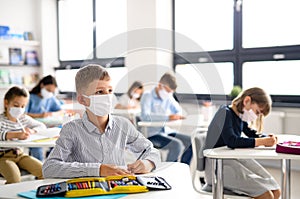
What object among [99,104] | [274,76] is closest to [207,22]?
[274,76]

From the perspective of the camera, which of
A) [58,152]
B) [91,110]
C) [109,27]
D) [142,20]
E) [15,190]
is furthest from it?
[109,27]

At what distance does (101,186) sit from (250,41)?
13.7ft

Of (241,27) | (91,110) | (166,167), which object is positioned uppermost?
(241,27)

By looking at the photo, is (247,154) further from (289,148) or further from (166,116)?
(166,116)

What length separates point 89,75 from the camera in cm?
175

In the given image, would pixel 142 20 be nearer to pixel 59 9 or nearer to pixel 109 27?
pixel 109 27

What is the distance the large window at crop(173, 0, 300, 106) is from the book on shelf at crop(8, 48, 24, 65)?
121 inches

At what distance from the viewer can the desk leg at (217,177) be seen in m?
2.13

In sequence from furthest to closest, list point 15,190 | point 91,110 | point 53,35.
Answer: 1. point 53,35
2. point 91,110
3. point 15,190

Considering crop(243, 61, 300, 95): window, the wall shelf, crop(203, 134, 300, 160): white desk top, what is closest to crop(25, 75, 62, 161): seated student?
the wall shelf

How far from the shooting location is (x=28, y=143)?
8.80ft

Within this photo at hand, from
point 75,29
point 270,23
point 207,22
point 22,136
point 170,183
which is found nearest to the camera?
point 170,183

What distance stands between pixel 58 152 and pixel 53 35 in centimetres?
634

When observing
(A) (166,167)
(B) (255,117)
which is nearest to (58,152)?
(A) (166,167)
